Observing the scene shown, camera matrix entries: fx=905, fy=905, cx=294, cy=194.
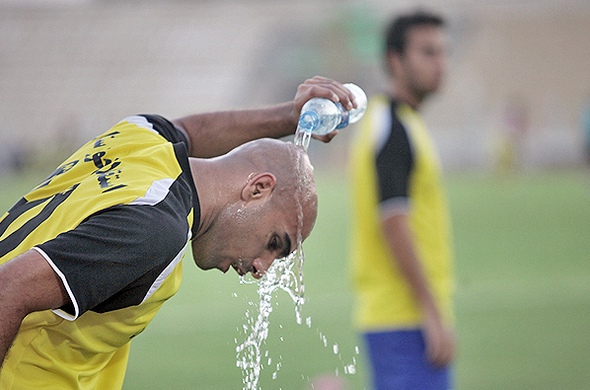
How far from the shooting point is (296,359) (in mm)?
8211

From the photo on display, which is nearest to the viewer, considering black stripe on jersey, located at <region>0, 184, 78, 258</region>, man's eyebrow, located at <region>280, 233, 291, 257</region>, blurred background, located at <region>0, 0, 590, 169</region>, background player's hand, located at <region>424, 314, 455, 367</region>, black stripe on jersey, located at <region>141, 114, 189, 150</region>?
black stripe on jersey, located at <region>0, 184, 78, 258</region>

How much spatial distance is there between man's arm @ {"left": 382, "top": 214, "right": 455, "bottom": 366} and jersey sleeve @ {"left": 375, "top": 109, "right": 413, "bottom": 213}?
106mm

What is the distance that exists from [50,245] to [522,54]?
149ft

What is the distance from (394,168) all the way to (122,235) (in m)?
2.58

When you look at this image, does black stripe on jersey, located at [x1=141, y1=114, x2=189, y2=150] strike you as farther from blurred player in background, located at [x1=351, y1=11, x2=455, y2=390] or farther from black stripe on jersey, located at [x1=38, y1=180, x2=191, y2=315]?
blurred player in background, located at [x1=351, y1=11, x2=455, y2=390]

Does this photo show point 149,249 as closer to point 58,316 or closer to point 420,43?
point 58,316

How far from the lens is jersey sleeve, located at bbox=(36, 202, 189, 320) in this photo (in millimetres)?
2348

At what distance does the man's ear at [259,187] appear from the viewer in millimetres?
2959

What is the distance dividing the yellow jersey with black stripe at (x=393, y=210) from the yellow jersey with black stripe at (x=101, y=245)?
1.84 m

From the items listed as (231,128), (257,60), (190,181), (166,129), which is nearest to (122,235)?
(190,181)

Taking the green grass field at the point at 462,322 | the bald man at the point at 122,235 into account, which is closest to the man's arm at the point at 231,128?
the bald man at the point at 122,235

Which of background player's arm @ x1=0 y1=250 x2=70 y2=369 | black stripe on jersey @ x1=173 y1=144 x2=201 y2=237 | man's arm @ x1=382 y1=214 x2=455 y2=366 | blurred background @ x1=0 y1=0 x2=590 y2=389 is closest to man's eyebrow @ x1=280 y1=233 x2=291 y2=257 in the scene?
black stripe on jersey @ x1=173 y1=144 x2=201 y2=237

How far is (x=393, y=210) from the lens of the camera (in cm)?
474

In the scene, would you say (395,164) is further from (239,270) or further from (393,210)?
(239,270)
